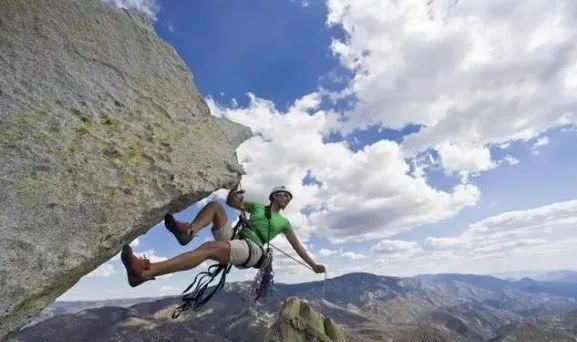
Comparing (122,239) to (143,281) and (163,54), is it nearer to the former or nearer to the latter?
(143,281)

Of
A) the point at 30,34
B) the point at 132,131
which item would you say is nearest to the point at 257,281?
the point at 132,131

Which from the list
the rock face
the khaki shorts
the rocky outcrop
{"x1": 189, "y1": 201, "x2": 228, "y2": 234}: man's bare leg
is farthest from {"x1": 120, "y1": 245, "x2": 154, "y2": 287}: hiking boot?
the rocky outcrop

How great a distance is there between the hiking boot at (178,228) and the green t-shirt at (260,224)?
6.10ft

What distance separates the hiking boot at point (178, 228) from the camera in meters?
7.74

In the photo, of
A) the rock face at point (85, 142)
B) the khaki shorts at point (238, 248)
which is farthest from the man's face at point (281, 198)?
the rock face at point (85, 142)

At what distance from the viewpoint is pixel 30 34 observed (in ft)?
25.0

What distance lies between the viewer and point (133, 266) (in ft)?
21.9

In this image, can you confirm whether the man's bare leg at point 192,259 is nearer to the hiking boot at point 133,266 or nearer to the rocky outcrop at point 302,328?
the hiking boot at point 133,266

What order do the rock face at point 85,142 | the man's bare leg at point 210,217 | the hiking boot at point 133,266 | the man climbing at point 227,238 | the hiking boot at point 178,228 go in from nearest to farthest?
the rock face at point 85,142 → the hiking boot at point 133,266 → the man climbing at point 227,238 → the hiking boot at point 178,228 → the man's bare leg at point 210,217

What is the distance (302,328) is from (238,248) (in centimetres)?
2257

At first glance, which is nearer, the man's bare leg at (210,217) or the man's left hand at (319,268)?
the man's bare leg at (210,217)

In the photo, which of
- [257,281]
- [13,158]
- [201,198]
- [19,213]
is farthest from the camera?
[257,281]

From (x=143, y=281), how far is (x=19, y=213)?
2.05 m

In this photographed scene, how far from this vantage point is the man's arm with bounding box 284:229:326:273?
35.6 ft
